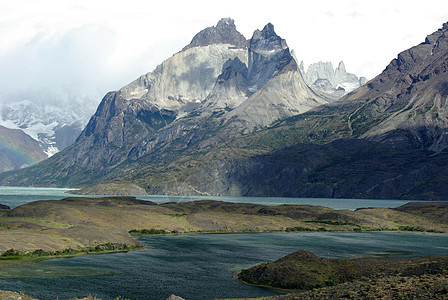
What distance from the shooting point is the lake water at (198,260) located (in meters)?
86.8

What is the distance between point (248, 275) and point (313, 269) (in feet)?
41.2

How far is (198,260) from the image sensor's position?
123375mm

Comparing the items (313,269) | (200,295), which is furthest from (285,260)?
(200,295)

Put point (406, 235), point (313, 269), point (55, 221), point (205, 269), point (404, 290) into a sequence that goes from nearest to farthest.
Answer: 1. point (404, 290)
2. point (313, 269)
3. point (205, 269)
4. point (55, 221)
5. point (406, 235)

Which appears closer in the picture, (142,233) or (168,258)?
(168,258)

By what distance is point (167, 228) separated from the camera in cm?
19912

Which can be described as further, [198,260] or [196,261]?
[198,260]

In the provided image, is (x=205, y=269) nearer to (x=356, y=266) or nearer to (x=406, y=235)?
(x=356, y=266)

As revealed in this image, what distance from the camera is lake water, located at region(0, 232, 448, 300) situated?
86750 mm

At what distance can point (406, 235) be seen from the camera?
7800 inches

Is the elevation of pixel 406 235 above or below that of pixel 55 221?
below

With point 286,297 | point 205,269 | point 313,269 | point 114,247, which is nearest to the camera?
point 286,297

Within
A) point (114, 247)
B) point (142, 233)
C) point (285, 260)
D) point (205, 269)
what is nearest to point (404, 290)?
point (285, 260)

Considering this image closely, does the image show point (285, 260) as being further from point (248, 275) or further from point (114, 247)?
point (114, 247)
